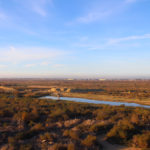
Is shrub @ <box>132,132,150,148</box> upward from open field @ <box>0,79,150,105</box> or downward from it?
upward

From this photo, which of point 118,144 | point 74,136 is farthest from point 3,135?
point 118,144

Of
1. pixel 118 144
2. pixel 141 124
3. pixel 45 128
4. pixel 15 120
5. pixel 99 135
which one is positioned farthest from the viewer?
pixel 15 120

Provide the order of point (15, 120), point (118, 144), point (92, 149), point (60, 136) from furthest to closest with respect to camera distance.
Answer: point (15, 120), point (60, 136), point (118, 144), point (92, 149)

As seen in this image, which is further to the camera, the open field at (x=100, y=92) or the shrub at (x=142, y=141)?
the open field at (x=100, y=92)

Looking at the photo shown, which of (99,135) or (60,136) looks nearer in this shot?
(60,136)

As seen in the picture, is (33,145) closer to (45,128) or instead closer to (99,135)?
(45,128)

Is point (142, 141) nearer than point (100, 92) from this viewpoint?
Yes

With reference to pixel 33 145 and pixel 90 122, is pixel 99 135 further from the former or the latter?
pixel 33 145

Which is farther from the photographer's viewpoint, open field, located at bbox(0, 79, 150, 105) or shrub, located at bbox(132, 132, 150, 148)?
open field, located at bbox(0, 79, 150, 105)

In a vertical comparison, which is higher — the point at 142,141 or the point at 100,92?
the point at 142,141

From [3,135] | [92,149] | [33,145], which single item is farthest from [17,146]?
[92,149]

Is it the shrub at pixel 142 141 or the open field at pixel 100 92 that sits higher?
the shrub at pixel 142 141
